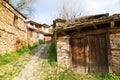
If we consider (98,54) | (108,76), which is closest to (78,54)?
(98,54)

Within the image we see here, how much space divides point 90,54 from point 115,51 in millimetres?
1449

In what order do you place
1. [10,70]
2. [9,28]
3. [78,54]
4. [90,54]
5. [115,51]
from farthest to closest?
[9,28]
[10,70]
[78,54]
[90,54]
[115,51]

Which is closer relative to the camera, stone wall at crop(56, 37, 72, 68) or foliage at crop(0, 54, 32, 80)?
foliage at crop(0, 54, 32, 80)

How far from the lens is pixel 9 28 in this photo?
44.6ft

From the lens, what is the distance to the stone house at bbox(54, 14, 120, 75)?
790 cm

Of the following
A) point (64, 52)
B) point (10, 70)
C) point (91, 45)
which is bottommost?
point (10, 70)

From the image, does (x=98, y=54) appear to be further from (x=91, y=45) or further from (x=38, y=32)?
(x=38, y=32)

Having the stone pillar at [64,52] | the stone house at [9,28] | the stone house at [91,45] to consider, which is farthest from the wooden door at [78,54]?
the stone house at [9,28]

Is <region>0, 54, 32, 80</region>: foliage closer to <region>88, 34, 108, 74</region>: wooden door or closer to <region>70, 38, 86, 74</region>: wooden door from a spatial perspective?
<region>70, 38, 86, 74</region>: wooden door

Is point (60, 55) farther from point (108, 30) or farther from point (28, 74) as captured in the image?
point (108, 30)

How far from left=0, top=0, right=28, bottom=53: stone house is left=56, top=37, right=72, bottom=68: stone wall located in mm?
4943

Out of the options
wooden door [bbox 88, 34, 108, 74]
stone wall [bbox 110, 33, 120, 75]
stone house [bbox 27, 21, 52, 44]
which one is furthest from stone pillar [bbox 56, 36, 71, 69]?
stone house [bbox 27, 21, 52, 44]

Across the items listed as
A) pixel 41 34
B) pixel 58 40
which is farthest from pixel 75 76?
pixel 41 34

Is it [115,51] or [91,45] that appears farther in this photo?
[91,45]
